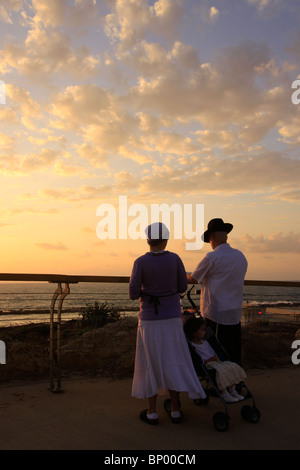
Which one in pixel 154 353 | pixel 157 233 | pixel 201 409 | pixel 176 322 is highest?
pixel 157 233

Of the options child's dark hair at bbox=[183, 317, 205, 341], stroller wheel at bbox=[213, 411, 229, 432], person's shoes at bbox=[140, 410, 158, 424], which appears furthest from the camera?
child's dark hair at bbox=[183, 317, 205, 341]

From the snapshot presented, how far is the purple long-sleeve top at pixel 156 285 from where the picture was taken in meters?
3.56

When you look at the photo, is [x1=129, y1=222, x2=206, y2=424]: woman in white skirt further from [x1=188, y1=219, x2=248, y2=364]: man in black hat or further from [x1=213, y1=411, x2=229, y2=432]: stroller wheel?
[x1=188, y1=219, x2=248, y2=364]: man in black hat

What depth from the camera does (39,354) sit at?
545 cm

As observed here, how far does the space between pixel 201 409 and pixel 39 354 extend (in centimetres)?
252

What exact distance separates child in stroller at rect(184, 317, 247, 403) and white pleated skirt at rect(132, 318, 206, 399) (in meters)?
0.19

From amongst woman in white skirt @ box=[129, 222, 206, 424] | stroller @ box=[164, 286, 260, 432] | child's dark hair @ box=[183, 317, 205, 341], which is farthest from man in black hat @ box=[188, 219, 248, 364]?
woman in white skirt @ box=[129, 222, 206, 424]

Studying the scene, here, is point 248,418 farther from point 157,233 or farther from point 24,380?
point 24,380

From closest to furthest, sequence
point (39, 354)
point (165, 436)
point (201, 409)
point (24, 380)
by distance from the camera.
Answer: point (165, 436) → point (201, 409) → point (24, 380) → point (39, 354)

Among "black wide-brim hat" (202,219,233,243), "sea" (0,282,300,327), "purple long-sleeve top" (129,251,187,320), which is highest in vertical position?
"black wide-brim hat" (202,219,233,243)

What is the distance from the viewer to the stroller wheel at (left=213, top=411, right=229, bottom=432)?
3221 mm

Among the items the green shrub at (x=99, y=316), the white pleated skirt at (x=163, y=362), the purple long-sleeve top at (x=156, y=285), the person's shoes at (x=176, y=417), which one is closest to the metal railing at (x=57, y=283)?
the purple long-sleeve top at (x=156, y=285)

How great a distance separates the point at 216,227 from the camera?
4121 millimetres
